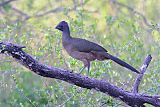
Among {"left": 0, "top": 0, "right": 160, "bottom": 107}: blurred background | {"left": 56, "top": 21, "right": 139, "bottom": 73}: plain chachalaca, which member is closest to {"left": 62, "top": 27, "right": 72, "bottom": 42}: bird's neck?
{"left": 56, "top": 21, "right": 139, "bottom": 73}: plain chachalaca

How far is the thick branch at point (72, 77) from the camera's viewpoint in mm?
5250

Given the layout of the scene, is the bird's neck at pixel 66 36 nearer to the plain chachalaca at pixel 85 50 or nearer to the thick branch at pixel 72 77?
the plain chachalaca at pixel 85 50

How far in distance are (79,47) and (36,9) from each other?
A: 8512 mm

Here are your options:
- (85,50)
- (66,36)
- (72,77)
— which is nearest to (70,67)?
(66,36)

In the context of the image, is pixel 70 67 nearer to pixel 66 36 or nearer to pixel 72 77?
pixel 66 36

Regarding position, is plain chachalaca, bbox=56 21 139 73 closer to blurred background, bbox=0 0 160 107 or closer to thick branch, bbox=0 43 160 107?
blurred background, bbox=0 0 160 107

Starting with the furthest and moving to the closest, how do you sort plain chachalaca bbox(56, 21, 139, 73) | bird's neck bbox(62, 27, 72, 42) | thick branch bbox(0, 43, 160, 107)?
bird's neck bbox(62, 27, 72, 42) < plain chachalaca bbox(56, 21, 139, 73) < thick branch bbox(0, 43, 160, 107)

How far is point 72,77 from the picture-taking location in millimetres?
5520

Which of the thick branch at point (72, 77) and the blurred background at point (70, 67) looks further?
the blurred background at point (70, 67)

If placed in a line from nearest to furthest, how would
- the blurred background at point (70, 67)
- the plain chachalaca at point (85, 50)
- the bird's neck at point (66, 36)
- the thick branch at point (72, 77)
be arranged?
1. the thick branch at point (72, 77)
2. the plain chachalaca at point (85, 50)
3. the bird's neck at point (66, 36)
4. the blurred background at point (70, 67)

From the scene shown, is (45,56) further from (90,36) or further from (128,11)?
(128,11)

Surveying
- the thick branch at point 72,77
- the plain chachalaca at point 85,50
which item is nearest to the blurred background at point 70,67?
the plain chachalaca at point 85,50

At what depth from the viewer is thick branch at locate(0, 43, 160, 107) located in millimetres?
5250

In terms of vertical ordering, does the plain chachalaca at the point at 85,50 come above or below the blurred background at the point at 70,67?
above
